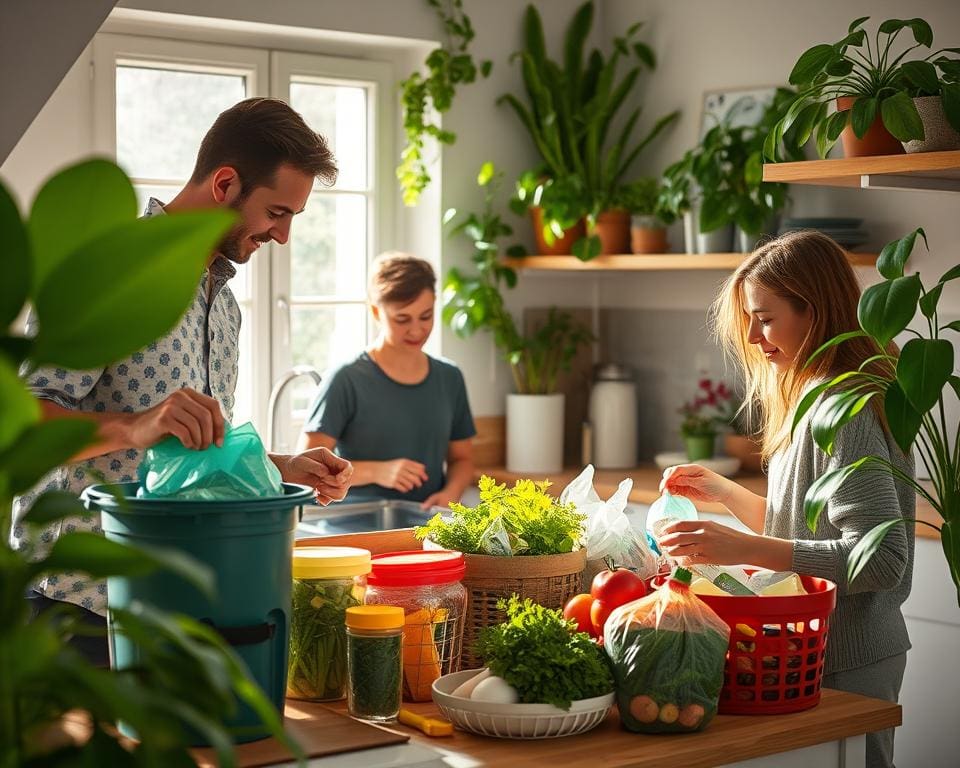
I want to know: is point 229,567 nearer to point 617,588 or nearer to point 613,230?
point 617,588

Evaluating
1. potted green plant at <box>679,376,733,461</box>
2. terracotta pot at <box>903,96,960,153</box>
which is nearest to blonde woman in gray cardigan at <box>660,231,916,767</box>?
terracotta pot at <box>903,96,960,153</box>

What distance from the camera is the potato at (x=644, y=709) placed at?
1.62m

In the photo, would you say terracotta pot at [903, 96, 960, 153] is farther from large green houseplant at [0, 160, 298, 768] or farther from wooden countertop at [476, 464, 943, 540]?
large green houseplant at [0, 160, 298, 768]

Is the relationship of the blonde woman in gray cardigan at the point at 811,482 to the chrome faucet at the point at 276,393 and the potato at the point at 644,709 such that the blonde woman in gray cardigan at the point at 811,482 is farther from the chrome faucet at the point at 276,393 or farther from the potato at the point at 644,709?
the chrome faucet at the point at 276,393

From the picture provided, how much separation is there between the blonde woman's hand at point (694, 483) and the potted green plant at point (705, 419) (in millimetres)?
1920

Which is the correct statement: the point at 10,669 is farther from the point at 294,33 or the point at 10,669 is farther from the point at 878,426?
the point at 294,33

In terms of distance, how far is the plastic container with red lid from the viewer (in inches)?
69.2

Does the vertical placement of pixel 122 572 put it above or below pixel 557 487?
above

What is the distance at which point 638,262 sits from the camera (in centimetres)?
422

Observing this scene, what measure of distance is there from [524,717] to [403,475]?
6.01ft

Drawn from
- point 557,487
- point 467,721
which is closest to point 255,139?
point 467,721

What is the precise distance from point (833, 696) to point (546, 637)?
0.50m

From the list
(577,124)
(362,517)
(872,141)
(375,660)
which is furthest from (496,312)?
(375,660)

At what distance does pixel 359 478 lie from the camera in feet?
11.4
